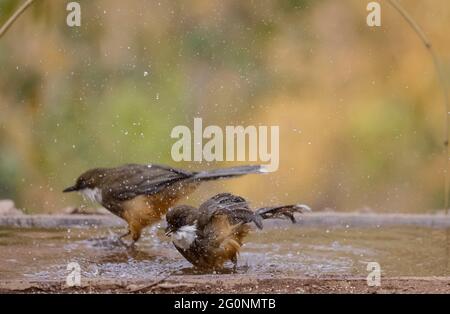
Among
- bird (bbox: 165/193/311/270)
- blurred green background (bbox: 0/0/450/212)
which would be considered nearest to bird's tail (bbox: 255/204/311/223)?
bird (bbox: 165/193/311/270)

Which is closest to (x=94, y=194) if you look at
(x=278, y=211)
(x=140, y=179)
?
(x=140, y=179)

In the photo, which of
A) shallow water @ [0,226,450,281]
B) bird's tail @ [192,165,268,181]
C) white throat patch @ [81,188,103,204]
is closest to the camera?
shallow water @ [0,226,450,281]

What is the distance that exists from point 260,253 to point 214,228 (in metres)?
0.36

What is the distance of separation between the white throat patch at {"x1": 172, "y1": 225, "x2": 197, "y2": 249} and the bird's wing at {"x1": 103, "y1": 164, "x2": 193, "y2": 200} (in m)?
0.38

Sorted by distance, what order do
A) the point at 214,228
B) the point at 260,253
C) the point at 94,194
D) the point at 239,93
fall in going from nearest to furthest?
the point at 214,228, the point at 260,253, the point at 94,194, the point at 239,93

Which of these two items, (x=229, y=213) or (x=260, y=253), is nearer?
(x=229, y=213)

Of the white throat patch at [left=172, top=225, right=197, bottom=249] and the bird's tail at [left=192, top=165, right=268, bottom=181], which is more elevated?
the bird's tail at [left=192, top=165, right=268, bottom=181]

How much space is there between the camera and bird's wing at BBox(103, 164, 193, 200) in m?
3.70

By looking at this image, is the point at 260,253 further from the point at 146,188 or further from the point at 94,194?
the point at 94,194

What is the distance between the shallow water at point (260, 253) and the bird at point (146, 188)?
122 millimetres

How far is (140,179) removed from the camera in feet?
12.5

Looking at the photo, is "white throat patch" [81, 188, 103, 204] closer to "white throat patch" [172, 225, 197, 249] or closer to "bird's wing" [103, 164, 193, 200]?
"bird's wing" [103, 164, 193, 200]

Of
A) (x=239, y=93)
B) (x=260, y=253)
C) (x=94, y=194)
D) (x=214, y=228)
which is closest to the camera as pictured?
(x=214, y=228)
